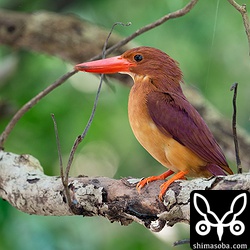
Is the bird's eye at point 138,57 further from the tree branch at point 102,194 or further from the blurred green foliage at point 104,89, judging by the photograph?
the blurred green foliage at point 104,89

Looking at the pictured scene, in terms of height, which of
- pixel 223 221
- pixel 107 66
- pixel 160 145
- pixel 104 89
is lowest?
pixel 223 221

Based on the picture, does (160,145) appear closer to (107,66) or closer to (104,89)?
(107,66)

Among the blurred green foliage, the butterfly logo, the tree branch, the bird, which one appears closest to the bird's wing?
the bird

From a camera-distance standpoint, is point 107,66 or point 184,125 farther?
point 107,66

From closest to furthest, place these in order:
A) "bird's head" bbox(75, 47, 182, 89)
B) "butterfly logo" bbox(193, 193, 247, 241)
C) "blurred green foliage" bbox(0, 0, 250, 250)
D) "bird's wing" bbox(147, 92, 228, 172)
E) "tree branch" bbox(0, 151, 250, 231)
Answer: "butterfly logo" bbox(193, 193, 247, 241), "tree branch" bbox(0, 151, 250, 231), "bird's wing" bbox(147, 92, 228, 172), "bird's head" bbox(75, 47, 182, 89), "blurred green foliage" bbox(0, 0, 250, 250)

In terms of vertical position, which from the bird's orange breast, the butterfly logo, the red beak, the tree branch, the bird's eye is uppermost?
the bird's eye

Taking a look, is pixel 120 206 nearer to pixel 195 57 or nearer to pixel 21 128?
pixel 21 128

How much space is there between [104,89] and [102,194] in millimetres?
2815

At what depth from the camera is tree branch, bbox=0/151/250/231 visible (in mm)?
1681

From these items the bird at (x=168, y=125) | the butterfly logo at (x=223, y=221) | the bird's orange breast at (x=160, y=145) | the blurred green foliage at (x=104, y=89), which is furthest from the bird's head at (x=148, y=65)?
the blurred green foliage at (x=104, y=89)

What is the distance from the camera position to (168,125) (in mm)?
1892

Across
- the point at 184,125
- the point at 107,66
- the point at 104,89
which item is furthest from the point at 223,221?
the point at 104,89

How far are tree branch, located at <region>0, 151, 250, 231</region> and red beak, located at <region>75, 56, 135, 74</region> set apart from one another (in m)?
0.33

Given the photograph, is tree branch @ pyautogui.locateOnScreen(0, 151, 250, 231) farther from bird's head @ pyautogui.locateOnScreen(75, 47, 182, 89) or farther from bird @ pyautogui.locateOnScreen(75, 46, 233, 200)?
bird's head @ pyautogui.locateOnScreen(75, 47, 182, 89)
